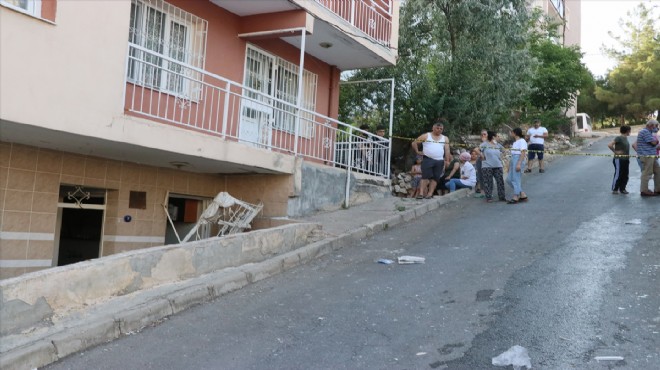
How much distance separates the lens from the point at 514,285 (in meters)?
6.07

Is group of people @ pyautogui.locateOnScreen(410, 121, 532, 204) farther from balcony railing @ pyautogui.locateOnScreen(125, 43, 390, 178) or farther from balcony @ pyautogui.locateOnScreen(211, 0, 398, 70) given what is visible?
balcony @ pyautogui.locateOnScreen(211, 0, 398, 70)

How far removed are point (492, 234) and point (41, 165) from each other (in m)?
6.68

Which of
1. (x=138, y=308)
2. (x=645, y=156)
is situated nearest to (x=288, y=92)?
(x=645, y=156)

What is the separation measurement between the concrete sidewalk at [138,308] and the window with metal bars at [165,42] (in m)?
→ 3.23

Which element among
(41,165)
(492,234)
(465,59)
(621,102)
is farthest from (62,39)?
(621,102)

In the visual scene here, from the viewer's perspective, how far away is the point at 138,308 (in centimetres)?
525

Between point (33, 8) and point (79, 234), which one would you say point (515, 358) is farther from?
point (79, 234)

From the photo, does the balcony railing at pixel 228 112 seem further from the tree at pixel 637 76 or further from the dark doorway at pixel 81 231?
the tree at pixel 637 76

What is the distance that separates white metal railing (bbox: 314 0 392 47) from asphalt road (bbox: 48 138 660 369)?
528 cm

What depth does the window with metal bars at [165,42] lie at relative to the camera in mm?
8766

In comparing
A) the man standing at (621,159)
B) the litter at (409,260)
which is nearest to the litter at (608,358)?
the litter at (409,260)

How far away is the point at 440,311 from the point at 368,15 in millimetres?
8905

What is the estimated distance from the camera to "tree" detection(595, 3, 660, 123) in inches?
1491

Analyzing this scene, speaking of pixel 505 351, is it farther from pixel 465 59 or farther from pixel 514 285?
pixel 465 59
